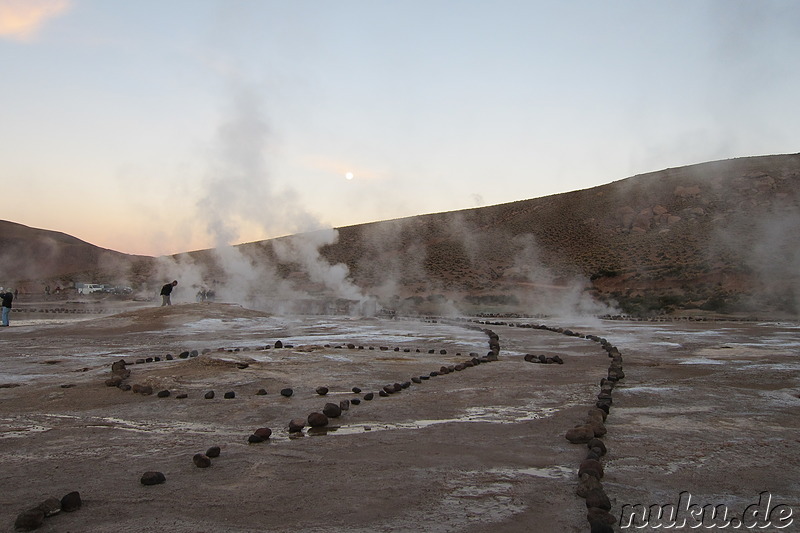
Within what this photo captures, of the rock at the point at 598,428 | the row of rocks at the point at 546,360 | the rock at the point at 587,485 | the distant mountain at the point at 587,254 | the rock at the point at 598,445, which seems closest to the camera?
the rock at the point at 587,485

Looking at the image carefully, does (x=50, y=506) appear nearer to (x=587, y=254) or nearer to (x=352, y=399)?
(x=352, y=399)

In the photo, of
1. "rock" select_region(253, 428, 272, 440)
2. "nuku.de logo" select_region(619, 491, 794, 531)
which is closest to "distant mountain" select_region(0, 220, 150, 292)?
"rock" select_region(253, 428, 272, 440)

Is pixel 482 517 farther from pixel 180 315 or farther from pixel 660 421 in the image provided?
pixel 180 315

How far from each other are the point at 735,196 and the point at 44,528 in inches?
2391

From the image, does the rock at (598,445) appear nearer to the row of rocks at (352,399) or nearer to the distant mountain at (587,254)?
the row of rocks at (352,399)

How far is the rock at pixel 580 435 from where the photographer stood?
18.6 feet

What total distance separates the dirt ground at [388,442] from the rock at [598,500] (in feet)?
0.39

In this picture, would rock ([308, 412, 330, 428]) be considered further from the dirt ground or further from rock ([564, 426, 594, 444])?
rock ([564, 426, 594, 444])

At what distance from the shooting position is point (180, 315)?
23.9 m

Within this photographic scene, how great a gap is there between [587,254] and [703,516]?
163 ft

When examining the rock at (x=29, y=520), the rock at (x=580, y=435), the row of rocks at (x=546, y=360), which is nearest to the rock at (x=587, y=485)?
the rock at (x=580, y=435)

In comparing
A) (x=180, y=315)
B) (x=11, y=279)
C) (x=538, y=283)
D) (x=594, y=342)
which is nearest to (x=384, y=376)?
(x=594, y=342)

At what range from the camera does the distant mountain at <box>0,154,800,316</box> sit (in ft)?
124

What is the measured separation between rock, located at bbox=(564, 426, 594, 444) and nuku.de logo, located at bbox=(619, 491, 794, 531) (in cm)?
144
